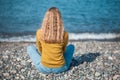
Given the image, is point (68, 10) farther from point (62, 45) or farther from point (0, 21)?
point (62, 45)

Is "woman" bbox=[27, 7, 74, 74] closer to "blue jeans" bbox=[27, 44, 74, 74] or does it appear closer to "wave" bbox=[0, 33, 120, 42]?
"blue jeans" bbox=[27, 44, 74, 74]

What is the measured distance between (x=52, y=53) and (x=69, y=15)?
14.4 meters

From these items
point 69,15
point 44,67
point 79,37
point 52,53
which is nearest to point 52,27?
point 52,53

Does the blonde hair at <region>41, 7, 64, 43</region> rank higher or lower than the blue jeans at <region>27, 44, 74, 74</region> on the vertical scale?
higher

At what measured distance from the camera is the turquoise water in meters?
17.4

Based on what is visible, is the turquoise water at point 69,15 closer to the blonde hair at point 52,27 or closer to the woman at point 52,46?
the woman at point 52,46

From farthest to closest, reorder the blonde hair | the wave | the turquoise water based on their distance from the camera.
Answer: the turquoise water < the wave < the blonde hair

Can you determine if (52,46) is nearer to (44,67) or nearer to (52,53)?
(52,53)

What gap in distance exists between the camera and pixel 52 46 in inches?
282

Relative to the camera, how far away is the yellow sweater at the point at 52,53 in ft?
23.5

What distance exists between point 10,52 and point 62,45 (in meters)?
3.28

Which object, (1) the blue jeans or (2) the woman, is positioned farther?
(1) the blue jeans

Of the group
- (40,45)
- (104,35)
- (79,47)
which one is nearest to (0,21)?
(104,35)

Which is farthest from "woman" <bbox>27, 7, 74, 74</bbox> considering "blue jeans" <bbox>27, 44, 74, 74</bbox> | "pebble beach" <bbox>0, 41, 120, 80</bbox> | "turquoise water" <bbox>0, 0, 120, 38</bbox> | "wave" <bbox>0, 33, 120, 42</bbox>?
"turquoise water" <bbox>0, 0, 120, 38</bbox>
